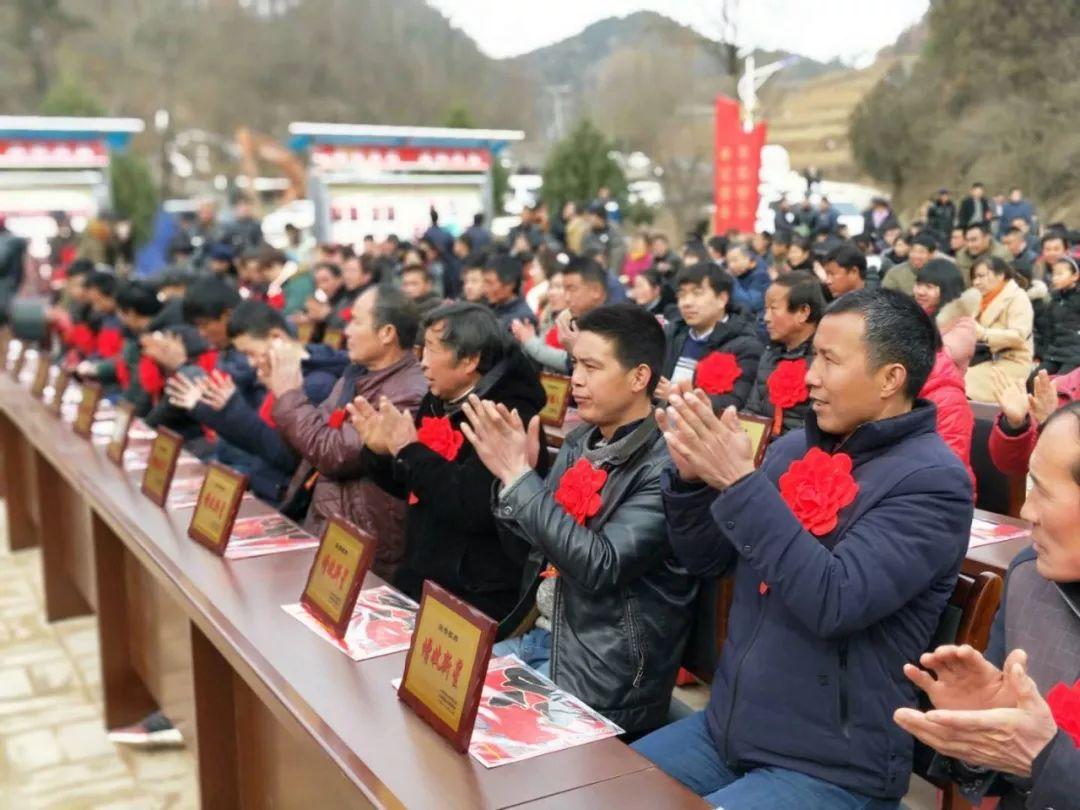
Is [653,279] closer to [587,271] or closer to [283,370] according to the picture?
[587,271]

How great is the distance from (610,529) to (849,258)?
300 centimetres

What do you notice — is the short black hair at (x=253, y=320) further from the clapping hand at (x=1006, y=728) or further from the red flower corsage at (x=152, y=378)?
the clapping hand at (x=1006, y=728)

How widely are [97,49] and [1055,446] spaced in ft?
106

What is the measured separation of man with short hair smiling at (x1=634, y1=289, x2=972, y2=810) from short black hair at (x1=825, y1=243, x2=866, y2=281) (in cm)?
294

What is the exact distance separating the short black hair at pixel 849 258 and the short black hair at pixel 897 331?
115 inches

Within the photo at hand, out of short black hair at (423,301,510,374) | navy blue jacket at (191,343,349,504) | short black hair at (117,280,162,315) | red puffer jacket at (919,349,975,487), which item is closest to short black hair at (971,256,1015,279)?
red puffer jacket at (919,349,975,487)

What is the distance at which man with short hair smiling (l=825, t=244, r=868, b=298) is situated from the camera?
427 cm

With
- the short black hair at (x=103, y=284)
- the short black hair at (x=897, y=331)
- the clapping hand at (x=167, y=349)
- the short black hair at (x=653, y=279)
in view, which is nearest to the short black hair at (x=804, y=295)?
the short black hair at (x=897, y=331)

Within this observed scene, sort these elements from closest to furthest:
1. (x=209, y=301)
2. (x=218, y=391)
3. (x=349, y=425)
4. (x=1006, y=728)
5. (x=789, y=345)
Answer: (x=1006, y=728), (x=349, y=425), (x=218, y=391), (x=789, y=345), (x=209, y=301)

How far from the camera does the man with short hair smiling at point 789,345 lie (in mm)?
3064

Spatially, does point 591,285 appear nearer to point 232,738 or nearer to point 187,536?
point 187,536

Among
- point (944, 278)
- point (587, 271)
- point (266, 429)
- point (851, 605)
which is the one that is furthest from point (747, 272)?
point (851, 605)

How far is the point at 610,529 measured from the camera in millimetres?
1682

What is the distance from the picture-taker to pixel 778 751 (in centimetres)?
141
